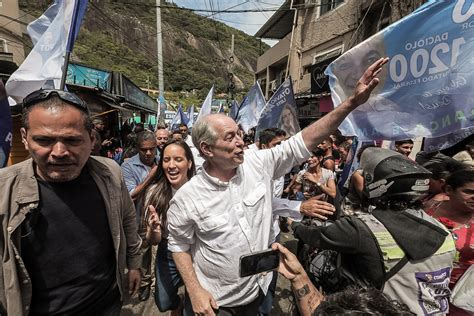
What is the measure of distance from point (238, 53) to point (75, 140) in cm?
9881

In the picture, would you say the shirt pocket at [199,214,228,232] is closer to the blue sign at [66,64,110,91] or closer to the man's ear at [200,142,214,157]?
the man's ear at [200,142,214,157]

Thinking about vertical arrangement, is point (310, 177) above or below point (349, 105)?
below

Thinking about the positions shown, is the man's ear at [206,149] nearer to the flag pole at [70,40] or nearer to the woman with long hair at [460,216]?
the woman with long hair at [460,216]

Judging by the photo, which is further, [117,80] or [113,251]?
[117,80]

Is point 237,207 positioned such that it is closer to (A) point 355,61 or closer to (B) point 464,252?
(B) point 464,252

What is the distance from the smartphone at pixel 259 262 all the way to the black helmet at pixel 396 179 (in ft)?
1.83

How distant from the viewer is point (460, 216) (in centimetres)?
173

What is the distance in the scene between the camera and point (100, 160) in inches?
68.7

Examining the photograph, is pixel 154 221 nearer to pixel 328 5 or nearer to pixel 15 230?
pixel 15 230

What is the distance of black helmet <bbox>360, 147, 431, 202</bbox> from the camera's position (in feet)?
4.15

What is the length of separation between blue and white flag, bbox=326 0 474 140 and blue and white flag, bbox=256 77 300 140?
2.44m

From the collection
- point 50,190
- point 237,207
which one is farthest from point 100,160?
point 237,207

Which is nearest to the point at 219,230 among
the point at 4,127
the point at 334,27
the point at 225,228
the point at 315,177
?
the point at 225,228

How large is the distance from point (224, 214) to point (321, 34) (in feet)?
38.0
